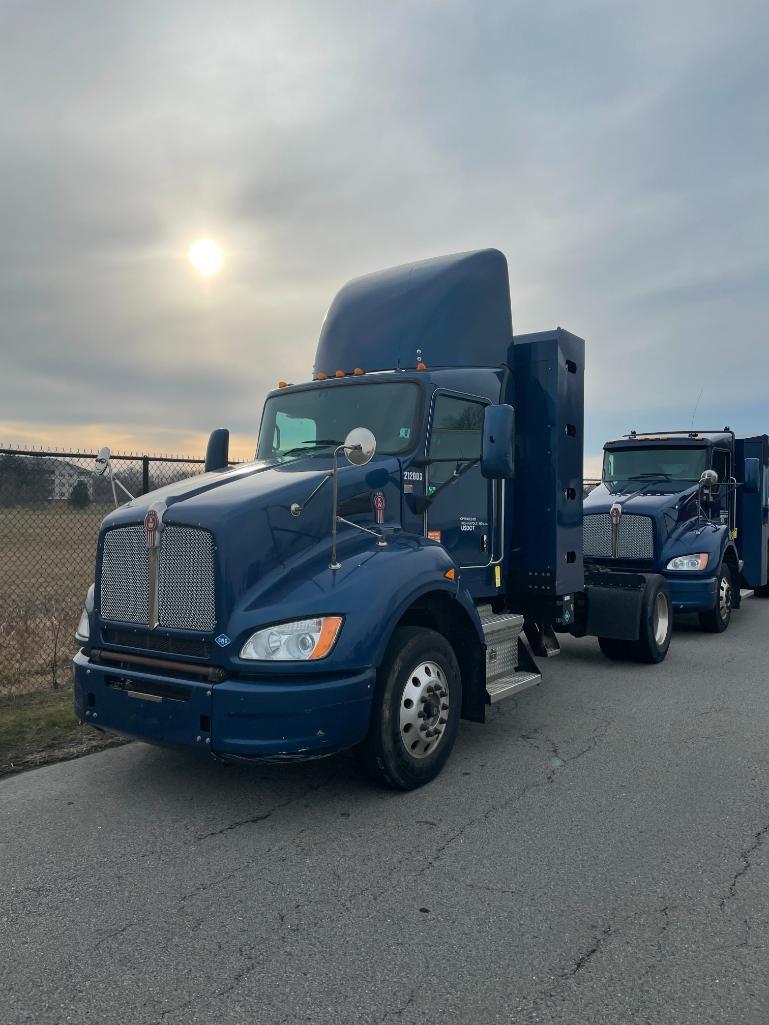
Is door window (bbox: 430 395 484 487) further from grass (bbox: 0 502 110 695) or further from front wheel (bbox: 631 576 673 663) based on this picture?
grass (bbox: 0 502 110 695)

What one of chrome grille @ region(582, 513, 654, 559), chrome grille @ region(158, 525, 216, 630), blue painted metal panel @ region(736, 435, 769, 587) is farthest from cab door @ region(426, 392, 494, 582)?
blue painted metal panel @ region(736, 435, 769, 587)

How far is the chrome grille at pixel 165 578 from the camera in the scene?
3996 millimetres

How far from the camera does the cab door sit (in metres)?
5.37

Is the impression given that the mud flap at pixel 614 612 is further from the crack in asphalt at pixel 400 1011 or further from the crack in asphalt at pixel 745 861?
the crack in asphalt at pixel 400 1011

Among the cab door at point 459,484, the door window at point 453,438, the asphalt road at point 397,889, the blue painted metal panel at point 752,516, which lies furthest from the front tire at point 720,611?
the door window at point 453,438

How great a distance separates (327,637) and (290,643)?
0.19m

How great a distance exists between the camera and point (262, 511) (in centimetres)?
416

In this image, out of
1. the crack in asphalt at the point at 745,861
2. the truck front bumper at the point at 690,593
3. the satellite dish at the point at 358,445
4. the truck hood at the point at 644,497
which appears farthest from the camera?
the truck hood at the point at 644,497

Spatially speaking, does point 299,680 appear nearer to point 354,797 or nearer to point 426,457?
point 354,797

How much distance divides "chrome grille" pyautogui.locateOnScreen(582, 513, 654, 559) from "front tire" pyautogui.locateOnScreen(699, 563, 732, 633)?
45.9 inches

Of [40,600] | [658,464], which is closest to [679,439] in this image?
[658,464]

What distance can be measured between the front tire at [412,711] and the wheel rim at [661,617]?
4.26 m

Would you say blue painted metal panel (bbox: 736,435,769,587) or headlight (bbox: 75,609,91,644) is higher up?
blue painted metal panel (bbox: 736,435,769,587)

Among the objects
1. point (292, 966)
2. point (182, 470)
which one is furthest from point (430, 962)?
point (182, 470)
